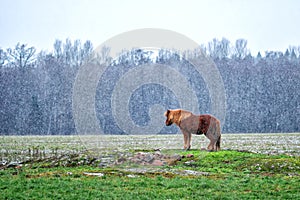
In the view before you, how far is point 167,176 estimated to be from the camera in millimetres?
16047

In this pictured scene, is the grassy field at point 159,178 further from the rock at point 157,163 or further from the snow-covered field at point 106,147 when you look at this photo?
the snow-covered field at point 106,147

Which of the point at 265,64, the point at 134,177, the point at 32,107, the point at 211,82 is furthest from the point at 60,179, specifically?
the point at 265,64

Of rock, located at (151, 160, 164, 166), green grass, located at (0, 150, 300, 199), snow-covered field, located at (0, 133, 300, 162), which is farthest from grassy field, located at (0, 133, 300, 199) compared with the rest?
snow-covered field, located at (0, 133, 300, 162)

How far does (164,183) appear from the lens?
14.3 m

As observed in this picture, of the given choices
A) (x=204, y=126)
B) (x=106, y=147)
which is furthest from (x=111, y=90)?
(x=204, y=126)

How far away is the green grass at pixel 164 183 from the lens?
12.4 metres

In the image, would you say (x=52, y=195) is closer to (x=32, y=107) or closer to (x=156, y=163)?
(x=156, y=163)

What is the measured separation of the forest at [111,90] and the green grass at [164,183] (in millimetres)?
46973

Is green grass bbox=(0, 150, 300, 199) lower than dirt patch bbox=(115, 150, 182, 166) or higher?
lower

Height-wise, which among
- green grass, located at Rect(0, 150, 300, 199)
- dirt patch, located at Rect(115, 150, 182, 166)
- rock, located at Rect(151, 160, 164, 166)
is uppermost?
dirt patch, located at Rect(115, 150, 182, 166)

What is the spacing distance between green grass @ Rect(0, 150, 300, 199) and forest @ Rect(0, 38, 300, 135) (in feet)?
154

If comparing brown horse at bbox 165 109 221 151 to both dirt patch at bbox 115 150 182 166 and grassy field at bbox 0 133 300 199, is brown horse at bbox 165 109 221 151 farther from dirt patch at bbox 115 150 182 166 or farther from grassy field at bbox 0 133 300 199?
dirt patch at bbox 115 150 182 166

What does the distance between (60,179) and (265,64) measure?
7377cm

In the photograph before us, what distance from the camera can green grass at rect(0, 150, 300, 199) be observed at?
12383 millimetres
